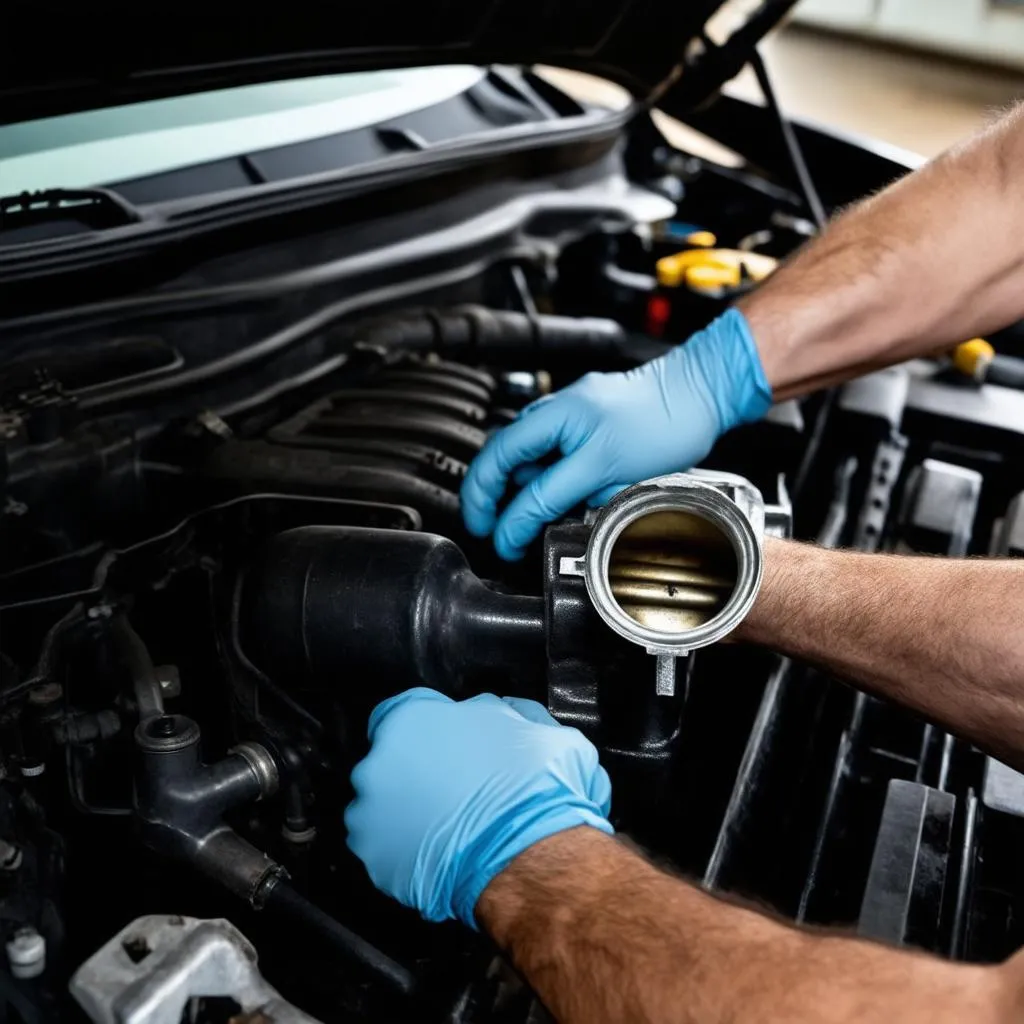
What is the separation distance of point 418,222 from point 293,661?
36.2 inches

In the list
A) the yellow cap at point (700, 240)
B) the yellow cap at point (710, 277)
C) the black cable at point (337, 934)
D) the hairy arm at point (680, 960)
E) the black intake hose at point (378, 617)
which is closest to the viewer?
the hairy arm at point (680, 960)

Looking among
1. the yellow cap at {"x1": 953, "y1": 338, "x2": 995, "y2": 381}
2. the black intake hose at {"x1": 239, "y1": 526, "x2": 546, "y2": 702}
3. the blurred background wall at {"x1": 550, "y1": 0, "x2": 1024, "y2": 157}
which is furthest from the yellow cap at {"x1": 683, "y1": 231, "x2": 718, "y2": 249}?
the blurred background wall at {"x1": 550, "y1": 0, "x2": 1024, "y2": 157}

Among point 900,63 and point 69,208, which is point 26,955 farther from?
point 900,63

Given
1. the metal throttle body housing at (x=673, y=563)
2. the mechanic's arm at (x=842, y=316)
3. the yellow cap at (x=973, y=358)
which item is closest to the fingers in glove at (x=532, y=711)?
the metal throttle body housing at (x=673, y=563)

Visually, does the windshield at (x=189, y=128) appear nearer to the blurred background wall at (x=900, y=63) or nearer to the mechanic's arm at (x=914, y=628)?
the mechanic's arm at (x=914, y=628)

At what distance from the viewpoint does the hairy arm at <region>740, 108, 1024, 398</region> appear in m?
1.36

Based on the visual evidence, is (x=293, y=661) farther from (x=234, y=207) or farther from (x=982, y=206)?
(x=982, y=206)

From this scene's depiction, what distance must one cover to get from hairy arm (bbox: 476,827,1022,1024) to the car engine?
126mm

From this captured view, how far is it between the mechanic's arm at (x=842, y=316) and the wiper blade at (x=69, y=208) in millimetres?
512

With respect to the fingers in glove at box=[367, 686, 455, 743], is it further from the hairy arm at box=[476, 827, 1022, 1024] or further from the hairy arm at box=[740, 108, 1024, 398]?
the hairy arm at box=[740, 108, 1024, 398]

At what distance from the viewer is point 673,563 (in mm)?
938

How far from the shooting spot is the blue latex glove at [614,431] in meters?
1.17

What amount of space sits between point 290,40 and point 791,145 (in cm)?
117

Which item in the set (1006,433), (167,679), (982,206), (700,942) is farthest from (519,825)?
(1006,433)
